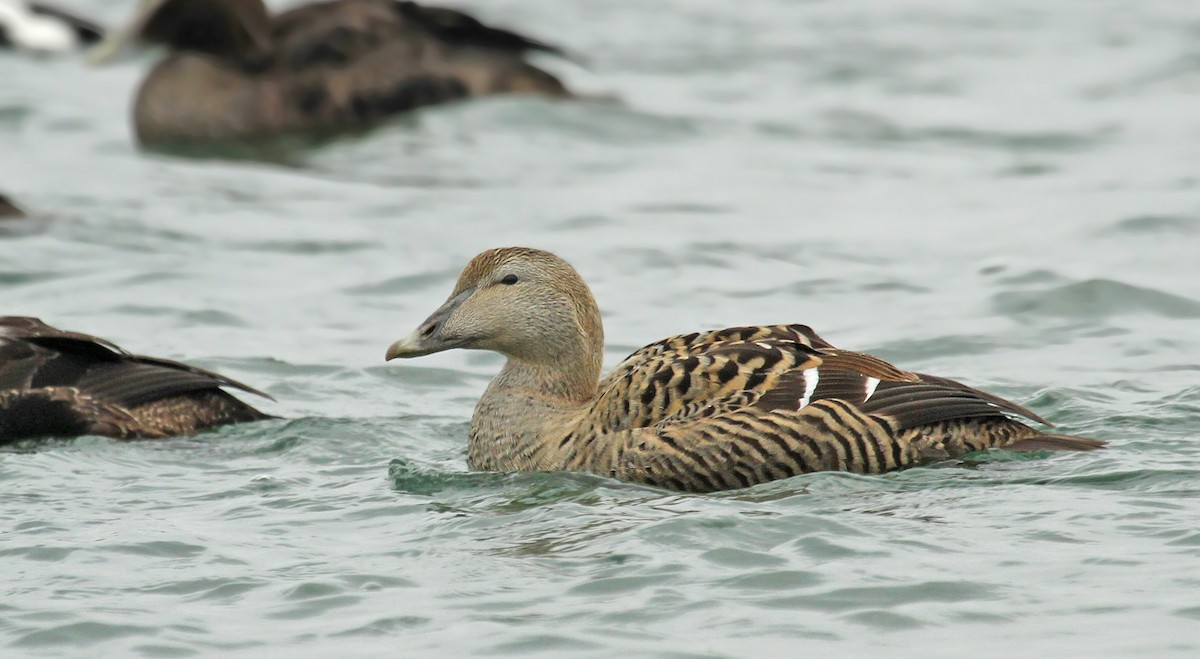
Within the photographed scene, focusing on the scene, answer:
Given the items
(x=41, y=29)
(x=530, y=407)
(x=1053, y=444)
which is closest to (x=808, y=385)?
(x=1053, y=444)

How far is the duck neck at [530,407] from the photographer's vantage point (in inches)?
288

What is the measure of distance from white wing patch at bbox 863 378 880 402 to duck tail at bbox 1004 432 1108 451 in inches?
20.2

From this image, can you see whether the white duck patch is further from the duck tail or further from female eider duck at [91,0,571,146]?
the duck tail

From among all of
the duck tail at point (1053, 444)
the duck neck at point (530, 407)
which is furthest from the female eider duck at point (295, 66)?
the duck tail at point (1053, 444)

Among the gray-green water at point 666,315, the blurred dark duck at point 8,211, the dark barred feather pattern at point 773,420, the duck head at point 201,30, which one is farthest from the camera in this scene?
the duck head at point 201,30

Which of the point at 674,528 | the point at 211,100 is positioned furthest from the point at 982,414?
the point at 211,100

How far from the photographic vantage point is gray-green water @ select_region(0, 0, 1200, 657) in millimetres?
5809

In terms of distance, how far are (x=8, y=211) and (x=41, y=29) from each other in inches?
272

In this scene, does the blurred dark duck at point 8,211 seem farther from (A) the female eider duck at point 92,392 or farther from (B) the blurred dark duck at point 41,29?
(B) the blurred dark duck at point 41,29

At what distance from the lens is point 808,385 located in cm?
700

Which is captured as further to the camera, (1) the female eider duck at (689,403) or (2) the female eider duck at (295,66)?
(2) the female eider duck at (295,66)

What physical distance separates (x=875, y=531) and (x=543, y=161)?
7.88 meters

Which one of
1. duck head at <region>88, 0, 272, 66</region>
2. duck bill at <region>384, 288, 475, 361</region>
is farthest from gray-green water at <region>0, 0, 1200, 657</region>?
duck head at <region>88, 0, 272, 66</region>

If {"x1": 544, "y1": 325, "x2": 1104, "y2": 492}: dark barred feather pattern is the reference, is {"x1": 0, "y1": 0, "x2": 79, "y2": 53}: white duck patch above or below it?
above
